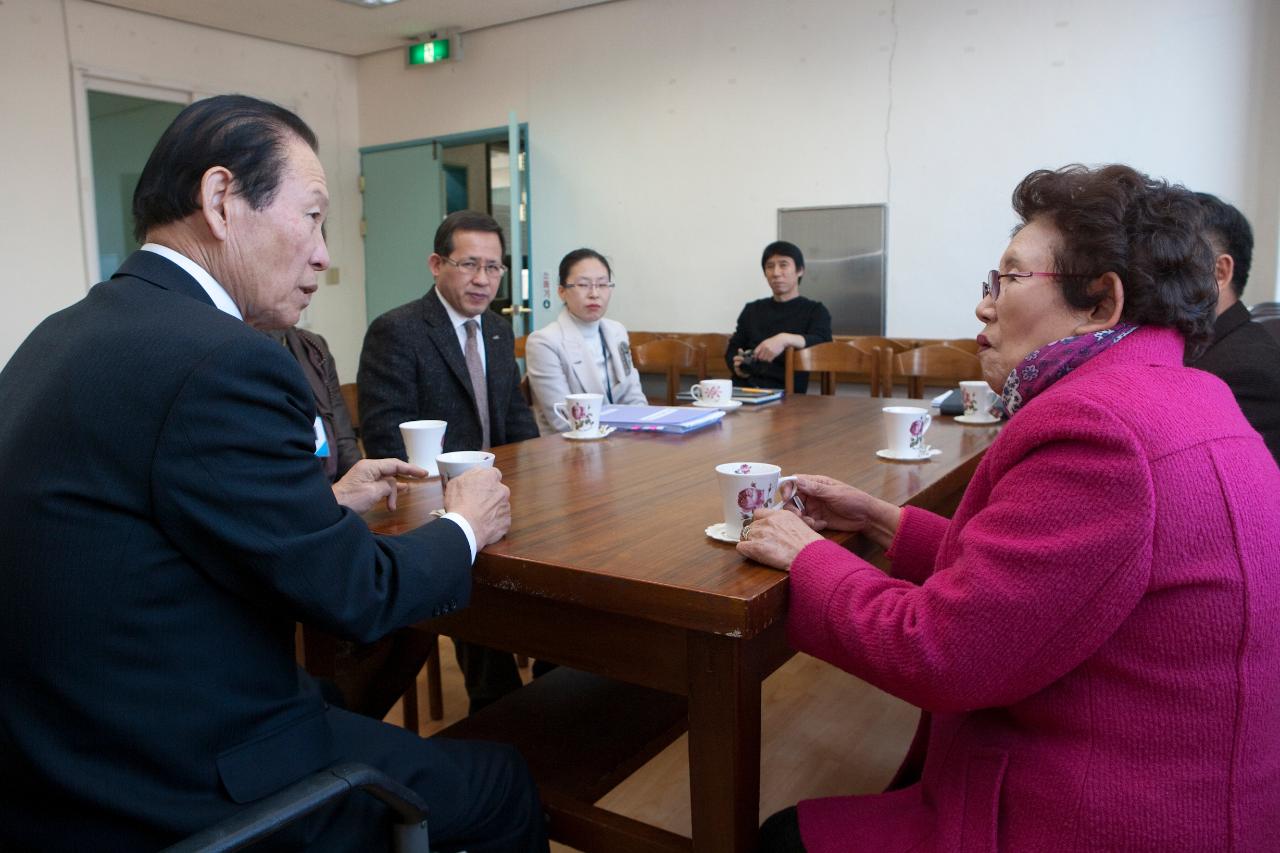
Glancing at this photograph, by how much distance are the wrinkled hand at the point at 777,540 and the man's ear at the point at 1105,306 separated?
1.28 ft

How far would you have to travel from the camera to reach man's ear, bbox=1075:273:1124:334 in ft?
3.17

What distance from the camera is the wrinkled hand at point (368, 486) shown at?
143cm

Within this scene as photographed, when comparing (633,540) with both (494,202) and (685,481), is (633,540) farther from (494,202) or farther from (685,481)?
(494,202)

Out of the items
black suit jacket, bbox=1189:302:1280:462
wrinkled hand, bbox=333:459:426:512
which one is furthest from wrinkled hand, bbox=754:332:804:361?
wrinkled hand, bbox=333:459:426:512

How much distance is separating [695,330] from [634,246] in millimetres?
717

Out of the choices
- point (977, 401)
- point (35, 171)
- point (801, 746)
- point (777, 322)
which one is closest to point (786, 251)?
point (777, 322)

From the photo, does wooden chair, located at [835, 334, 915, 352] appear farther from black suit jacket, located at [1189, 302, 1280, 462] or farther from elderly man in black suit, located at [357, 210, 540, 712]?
black suit jacket, located at [1189, 302, 1280, 462]

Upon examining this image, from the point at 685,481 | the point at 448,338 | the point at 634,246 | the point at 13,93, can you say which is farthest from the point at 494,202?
the point at 685,481

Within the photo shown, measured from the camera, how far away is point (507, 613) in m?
1.22

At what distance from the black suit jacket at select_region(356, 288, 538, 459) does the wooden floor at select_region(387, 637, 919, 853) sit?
2.56 ft

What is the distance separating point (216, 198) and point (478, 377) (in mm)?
1515

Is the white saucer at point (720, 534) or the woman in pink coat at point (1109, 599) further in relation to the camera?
the white saucer at point (720, 534)

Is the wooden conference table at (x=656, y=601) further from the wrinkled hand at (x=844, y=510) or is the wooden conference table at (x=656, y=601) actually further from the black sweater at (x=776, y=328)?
the black sweater at (x=776, y=328)

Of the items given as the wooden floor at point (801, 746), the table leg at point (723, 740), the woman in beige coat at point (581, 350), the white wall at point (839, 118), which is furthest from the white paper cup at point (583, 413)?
the white wall at point (839, 118)
